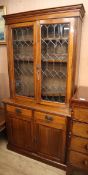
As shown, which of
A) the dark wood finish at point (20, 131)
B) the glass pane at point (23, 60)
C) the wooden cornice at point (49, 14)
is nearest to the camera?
the wooden cornice at point (49, 14)

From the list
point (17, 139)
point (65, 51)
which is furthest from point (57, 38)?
point (17, 139)

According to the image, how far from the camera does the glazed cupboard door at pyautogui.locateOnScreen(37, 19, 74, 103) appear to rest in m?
1.46

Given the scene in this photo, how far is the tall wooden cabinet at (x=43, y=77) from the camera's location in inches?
57.8

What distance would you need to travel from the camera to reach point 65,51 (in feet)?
5.16

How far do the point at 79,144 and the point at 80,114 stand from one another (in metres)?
0.35

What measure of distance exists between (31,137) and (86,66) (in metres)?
1.21

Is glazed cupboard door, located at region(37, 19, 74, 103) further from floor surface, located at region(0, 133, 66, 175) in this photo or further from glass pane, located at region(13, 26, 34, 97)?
floor surface, located at region(0, 133, 66, 175)

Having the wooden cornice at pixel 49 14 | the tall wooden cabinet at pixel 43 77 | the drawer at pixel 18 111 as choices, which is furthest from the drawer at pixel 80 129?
the wooden cornice at pixel 49 14

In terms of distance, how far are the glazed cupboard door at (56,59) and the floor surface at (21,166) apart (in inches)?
35.0

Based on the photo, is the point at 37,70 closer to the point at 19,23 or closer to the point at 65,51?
the point at 65,51

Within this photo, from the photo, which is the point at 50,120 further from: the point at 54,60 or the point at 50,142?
the point at 54,60

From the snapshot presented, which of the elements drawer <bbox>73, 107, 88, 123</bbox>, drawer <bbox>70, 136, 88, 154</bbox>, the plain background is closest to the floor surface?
drawer <bbox>70, 136, 88, 154</bbox>

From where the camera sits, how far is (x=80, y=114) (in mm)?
1389

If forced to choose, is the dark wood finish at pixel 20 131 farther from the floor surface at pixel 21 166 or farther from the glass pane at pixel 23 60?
the glass pane at pixel 23 60
